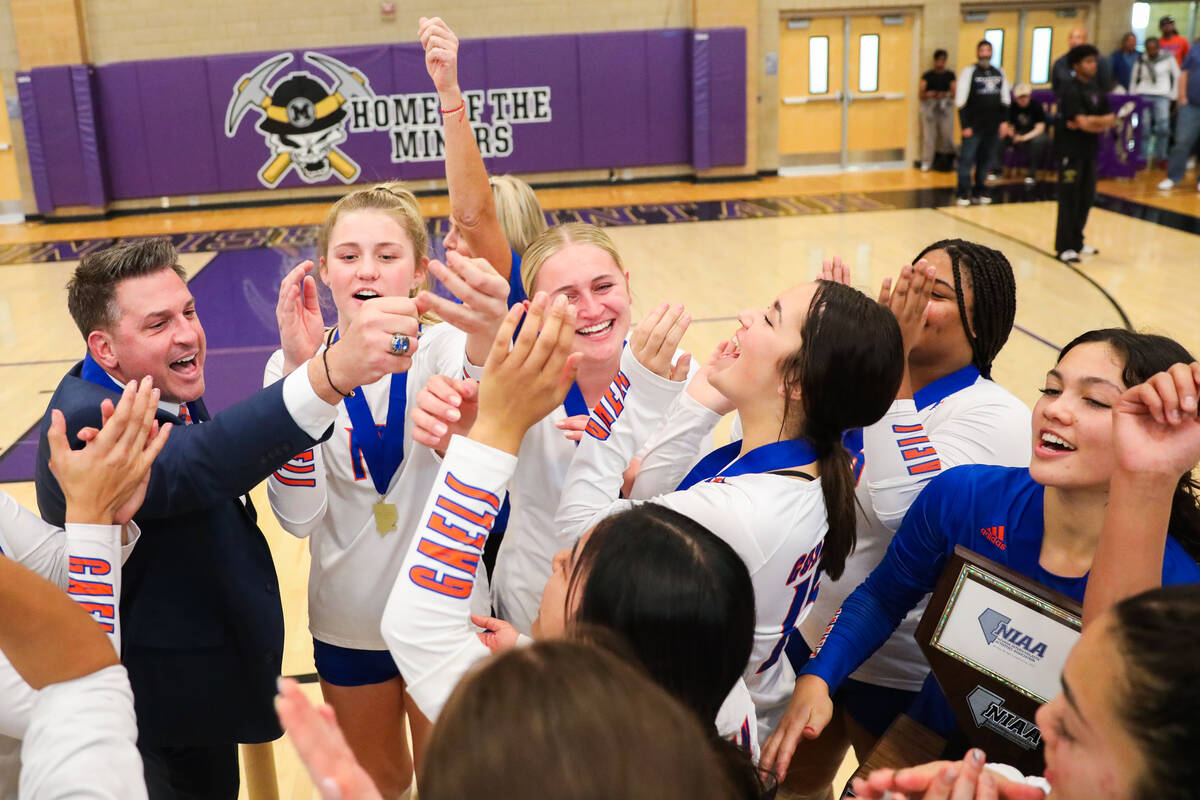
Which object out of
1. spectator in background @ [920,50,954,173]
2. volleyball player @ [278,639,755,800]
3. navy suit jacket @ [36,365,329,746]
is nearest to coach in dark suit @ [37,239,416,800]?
navy suit jacket @ [36,365,329,746]

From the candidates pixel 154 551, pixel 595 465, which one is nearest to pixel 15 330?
pixel 154 551

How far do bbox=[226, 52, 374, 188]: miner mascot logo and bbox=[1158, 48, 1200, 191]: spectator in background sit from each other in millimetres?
12393

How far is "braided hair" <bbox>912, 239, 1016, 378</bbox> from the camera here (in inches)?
109

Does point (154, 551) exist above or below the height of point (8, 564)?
below

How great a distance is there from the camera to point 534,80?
15344 mm

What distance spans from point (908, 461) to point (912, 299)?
1.33 ft

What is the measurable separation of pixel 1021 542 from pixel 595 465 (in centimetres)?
88

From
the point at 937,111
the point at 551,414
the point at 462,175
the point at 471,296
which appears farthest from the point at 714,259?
the point at 471,296

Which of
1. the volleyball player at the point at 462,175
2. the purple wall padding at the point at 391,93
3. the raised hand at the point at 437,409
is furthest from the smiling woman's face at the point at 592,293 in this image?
the purple wall padding at the point at 391,93

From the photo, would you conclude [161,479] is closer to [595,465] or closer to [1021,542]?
[595,465]

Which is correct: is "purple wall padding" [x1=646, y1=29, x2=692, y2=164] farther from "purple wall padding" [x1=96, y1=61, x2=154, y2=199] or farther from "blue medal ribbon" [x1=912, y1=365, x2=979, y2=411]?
"blue medal ribbon" [x1=912, y1=365, x2=979, y2=411]

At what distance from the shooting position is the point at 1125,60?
15.5 metres

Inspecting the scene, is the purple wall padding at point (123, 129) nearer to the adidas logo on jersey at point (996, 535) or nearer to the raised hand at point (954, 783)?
the adidas logo on jersey at point (996, 535)

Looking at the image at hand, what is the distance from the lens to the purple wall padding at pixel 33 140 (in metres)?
14.5
